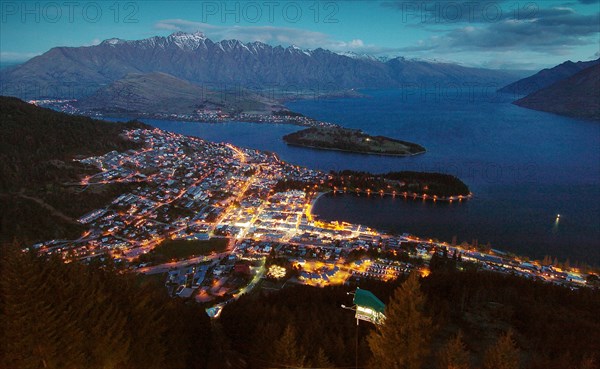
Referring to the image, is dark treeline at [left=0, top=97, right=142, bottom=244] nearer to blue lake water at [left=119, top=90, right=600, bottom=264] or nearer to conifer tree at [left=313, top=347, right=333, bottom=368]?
blue lake water at [left=119, top=90, right=600, bottom=264]


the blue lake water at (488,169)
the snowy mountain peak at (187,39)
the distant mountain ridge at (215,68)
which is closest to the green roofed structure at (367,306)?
the blue lake water at (488,169)

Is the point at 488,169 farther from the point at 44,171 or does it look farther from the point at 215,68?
the point at 215,68

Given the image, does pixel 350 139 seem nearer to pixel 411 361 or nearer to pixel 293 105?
pixel 411 361

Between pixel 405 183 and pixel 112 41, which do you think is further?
pixel 112 41

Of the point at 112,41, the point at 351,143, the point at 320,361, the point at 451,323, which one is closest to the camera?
the point at 320,361

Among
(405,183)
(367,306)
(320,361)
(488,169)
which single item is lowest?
(405,183)

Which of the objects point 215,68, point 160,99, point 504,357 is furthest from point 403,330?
point 215,68

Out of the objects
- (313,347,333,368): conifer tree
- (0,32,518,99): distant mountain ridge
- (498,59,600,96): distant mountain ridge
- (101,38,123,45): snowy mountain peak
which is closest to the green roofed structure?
(313,347,333,368): conifer tree
